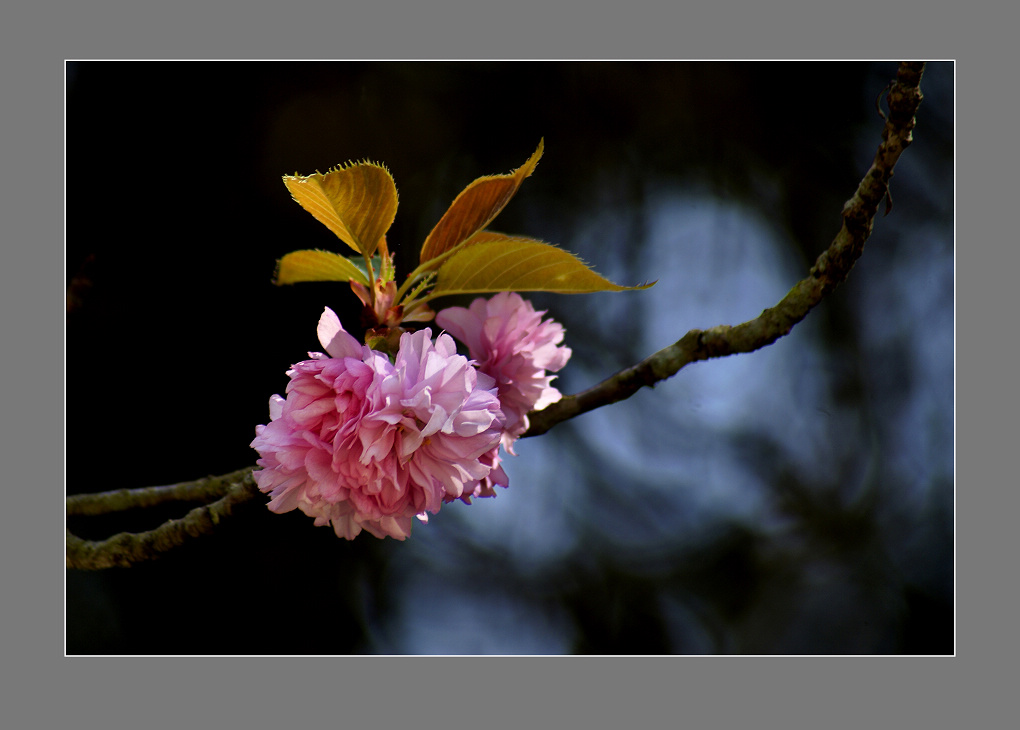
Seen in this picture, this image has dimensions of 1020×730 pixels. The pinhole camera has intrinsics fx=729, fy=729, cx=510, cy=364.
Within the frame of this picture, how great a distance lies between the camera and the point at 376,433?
0.56 meters

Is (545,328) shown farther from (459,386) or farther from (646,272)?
(646,272)

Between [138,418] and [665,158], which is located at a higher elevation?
[665,158]

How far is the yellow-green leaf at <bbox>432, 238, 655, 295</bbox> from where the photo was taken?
642 millimetres

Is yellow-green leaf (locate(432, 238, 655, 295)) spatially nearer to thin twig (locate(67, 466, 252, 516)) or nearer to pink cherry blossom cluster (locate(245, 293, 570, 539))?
pink cherry blossom cluster (locate(245, 293, 570, 539))

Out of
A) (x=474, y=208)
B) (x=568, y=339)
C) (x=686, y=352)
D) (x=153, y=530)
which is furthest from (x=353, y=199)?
(x=568, y=339)

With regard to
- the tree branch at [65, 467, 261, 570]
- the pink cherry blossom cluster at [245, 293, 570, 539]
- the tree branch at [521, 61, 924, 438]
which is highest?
the tree branch at [521, 61, 924, 438]

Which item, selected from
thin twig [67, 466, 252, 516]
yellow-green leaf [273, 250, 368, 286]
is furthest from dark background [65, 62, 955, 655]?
yellow-green leaf [273, 250, 368, 286]

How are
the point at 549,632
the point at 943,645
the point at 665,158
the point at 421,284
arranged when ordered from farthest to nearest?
the point at 665,158
the point at 549,632
the point at 943,645
the point at 421,284

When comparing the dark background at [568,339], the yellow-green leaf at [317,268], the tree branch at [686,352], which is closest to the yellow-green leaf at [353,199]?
the yellow-green leaf at [317,268]

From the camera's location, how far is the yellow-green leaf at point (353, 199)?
59 centimetres

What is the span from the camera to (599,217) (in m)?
1.71

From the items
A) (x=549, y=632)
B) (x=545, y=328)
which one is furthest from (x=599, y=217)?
(x=545, y=328)

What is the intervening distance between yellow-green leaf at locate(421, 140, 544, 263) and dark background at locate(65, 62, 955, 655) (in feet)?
1.80

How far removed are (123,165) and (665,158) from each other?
1120mm
